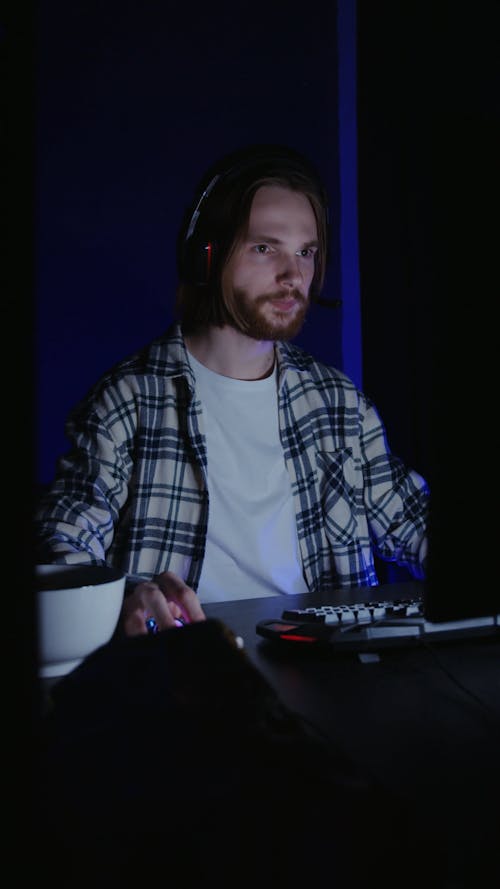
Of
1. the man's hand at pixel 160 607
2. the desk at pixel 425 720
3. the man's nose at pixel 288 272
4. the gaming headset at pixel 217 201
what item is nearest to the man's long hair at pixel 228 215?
the gaming headset at pixel 217 201

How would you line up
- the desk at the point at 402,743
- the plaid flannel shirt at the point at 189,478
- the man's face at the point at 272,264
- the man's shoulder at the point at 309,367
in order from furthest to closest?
1. the man's shoulder at the point at 309,367
2. the man's face at the point at 272,264
3. the plaid flannel shirt at the point at 189,478
4. the desk at the point at 402,743

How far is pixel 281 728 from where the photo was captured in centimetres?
41

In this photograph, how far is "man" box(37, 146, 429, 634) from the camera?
154 centimetres

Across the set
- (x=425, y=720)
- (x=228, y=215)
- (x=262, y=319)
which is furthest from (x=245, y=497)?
(x=425, y=720)

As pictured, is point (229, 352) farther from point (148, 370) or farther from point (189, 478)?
point (189, 478)

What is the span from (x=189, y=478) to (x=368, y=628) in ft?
3.06

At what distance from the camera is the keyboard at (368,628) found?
2.31 ft

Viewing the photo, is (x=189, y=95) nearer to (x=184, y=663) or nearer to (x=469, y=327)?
(x=469, y=327)

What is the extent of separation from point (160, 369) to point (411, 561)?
741mm

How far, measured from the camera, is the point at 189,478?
1606 millimetres

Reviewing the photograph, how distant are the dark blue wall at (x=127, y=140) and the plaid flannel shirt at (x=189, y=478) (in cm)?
35

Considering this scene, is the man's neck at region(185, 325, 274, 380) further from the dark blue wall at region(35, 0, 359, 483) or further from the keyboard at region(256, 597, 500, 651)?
the keyboard at region(256, 597, 500, 651)

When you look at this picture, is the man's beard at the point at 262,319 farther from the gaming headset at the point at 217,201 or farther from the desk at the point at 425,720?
the desk at the point at 425,720

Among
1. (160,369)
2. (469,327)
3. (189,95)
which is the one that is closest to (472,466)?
(469,327)
